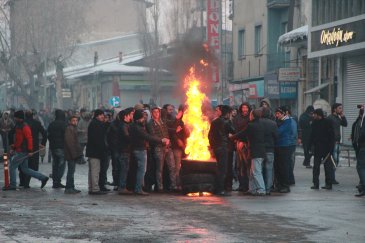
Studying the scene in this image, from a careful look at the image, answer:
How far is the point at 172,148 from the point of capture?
20.2 metres

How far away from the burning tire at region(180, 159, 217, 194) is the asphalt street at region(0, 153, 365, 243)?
31 cm

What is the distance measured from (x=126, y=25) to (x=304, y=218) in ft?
278

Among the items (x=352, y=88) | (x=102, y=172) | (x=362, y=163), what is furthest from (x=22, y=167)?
(x=352, y=88)

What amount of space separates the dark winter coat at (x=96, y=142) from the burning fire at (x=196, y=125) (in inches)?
66.4

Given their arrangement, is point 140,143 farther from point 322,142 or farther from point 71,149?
point 322,142

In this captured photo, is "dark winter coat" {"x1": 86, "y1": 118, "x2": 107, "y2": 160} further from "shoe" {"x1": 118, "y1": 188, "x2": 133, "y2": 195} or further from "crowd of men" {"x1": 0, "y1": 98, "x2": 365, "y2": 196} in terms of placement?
"shoe" {"x1": 118, "y1": 188, "x2": 133, "y2": 195}

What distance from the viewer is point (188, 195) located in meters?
19.0

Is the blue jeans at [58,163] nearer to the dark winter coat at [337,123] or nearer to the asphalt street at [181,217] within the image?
the asphalt street at [181,217]

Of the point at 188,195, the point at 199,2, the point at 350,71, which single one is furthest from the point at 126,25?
the point at 188,195

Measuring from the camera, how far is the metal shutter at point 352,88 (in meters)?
40.2

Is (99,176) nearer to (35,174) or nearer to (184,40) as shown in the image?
(35,174)

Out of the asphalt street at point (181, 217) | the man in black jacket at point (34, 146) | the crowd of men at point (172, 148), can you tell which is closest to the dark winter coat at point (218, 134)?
the crowd of men at point (172, 148)

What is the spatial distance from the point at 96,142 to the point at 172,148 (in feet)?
Answer: 5.13

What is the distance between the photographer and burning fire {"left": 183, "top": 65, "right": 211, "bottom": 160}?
64.8 ft
